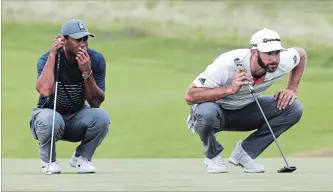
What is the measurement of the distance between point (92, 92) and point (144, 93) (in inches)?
194

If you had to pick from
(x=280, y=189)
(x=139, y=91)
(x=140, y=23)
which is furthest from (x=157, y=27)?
(x=280, y=189)

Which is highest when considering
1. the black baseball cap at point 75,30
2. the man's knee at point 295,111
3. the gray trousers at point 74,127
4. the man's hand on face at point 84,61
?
the black baseball cap at point 75,30

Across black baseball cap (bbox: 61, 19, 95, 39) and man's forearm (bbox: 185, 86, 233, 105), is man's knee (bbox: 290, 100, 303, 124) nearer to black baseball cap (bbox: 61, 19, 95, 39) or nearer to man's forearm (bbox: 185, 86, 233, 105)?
man's forearm (bbox: 185, 86, 233, 105)

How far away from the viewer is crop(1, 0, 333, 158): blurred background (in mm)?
12094

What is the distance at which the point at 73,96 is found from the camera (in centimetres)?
781

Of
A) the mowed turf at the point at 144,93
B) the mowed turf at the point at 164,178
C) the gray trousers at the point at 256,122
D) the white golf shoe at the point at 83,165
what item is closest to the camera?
the mowed turf at the point at 164,178

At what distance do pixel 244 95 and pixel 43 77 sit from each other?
1.46 metres

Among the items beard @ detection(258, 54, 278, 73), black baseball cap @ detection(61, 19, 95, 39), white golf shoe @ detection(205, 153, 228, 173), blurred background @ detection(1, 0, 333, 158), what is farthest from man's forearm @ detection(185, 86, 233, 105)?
blurred background @ detection(1, 0, 333, 158)

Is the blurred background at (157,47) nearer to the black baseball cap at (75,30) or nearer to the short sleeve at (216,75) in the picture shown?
the short sleeve at (216,75)

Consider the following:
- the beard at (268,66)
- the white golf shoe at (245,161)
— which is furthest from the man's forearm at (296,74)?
the white golf shoe at (245,161)

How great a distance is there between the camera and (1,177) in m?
7.16

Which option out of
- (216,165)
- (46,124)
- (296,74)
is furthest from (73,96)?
(296,74)

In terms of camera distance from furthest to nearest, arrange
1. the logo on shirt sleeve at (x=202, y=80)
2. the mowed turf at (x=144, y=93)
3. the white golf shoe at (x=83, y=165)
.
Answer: the mowed turf at (x=144, y=93)
the white golf shoe at (x=83, y=165)
the logo on shirt sleeve at (x=202, y=80)

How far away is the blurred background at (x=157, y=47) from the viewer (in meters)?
12.1
